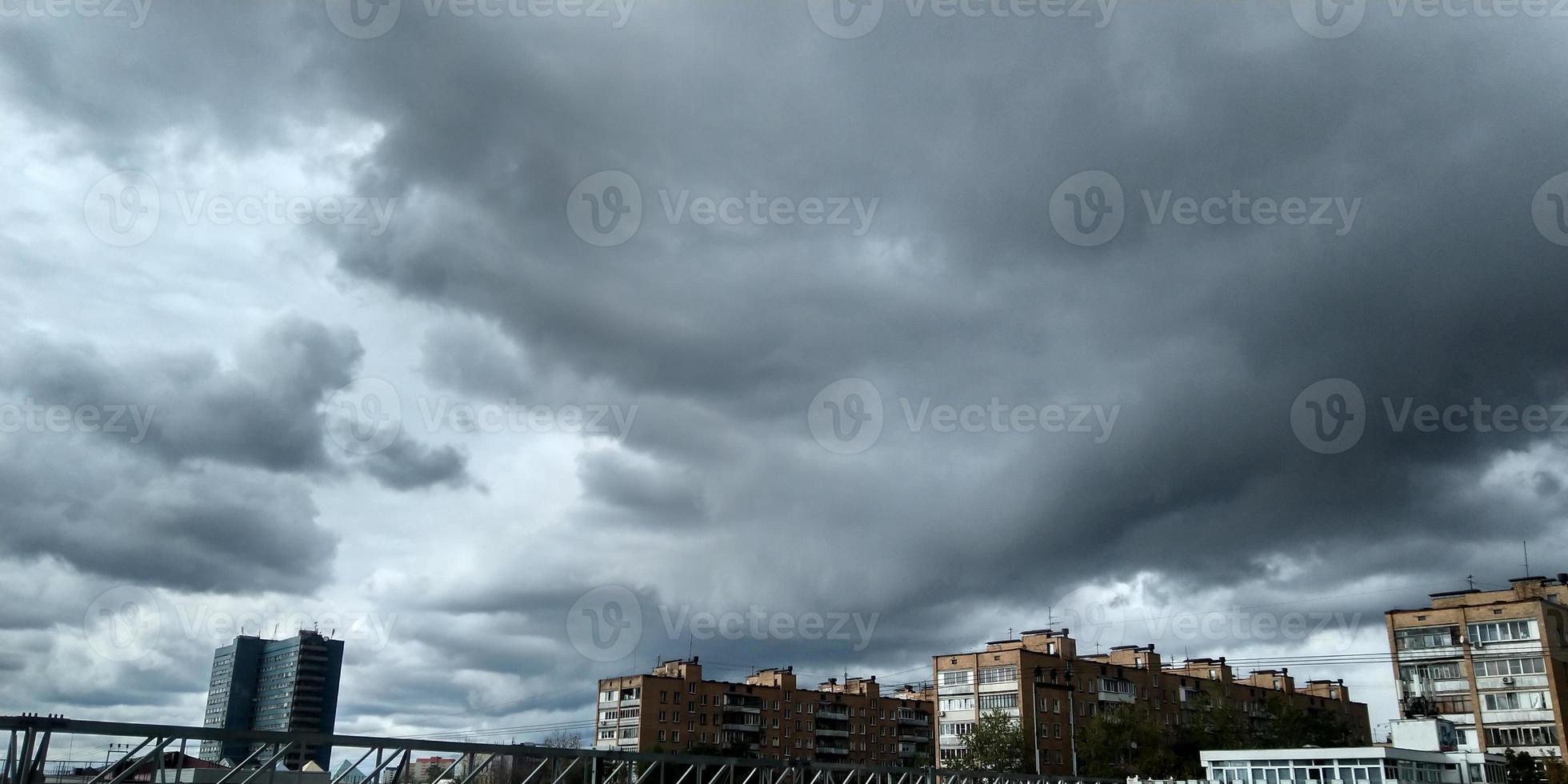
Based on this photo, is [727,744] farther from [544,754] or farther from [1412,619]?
[544,754]

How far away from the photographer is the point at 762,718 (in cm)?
14325

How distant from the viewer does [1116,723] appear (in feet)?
349

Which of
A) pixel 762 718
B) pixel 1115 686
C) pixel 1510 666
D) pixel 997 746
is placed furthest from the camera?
pixel 762 718

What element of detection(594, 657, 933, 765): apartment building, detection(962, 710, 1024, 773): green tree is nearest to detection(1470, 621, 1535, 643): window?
detection(962, 710, 1024, 773): green tree

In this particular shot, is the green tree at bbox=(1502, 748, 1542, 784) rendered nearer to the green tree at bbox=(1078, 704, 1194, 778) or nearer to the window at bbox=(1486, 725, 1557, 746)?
the window at bbox=(1486, 725, 1557, 746)

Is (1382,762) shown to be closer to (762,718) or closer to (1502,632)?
(1502,632)

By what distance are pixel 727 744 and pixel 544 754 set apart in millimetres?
108625

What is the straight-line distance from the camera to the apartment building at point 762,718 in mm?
131125

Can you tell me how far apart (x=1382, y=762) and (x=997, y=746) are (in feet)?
129

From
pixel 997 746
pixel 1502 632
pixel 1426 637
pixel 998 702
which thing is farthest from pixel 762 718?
pixel 1502 632

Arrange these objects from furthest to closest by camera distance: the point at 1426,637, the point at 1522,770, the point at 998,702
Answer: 1. the point at 998,702
2. the point at 1426,637
3. the point at 1522,770

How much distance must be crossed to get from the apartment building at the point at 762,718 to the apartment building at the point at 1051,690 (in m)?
12.2

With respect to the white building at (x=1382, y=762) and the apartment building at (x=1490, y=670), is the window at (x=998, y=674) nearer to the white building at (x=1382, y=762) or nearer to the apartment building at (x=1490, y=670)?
the white building at (x=1382, y=762)

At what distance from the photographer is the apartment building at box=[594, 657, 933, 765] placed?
131 meters
